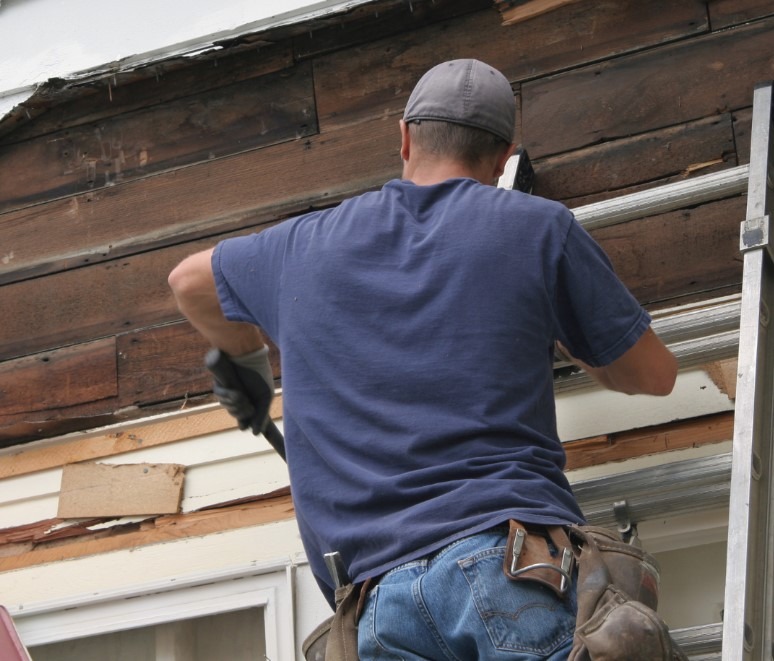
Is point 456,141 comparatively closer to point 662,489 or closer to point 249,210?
point 662,489

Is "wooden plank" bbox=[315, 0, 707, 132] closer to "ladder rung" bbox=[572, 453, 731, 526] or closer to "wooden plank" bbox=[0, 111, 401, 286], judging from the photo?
"wooden plank" bbox=[0, 111, 401, 286]

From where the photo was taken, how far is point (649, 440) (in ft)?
11.4

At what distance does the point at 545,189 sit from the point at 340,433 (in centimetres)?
174

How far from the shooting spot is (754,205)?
289 cm

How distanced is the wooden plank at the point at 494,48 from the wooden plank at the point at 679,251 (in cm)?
44

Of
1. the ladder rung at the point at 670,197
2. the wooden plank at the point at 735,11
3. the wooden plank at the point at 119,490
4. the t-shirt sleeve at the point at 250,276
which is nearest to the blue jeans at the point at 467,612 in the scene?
the t-shirt sleeve at the point at 250,276

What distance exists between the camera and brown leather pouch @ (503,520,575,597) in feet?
6.84

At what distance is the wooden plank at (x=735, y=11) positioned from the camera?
3664 mm

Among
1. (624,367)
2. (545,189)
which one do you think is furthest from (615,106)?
(624,367)

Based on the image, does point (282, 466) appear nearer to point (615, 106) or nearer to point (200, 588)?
point (200, 588)

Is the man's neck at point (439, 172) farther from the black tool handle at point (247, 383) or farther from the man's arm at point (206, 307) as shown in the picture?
the black tool handle at point (247, 383)

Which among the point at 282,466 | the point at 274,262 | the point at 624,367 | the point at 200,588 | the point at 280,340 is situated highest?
the point at 274,262

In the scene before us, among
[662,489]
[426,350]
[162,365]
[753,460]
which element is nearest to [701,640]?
→ [662,489]

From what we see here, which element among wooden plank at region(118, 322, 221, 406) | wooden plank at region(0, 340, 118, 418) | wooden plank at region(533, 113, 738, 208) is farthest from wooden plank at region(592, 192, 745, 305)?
wooden plank at region(0, 340, 118, 418)
